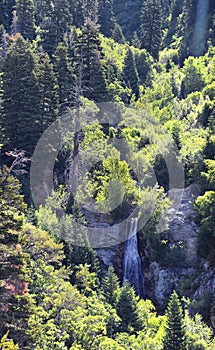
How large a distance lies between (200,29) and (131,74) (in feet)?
63.2

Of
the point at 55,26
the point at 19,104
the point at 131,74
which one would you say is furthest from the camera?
the point at 55,26

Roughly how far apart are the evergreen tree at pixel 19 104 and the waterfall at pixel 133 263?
11.2 m

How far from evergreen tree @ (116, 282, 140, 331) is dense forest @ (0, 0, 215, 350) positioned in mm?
63

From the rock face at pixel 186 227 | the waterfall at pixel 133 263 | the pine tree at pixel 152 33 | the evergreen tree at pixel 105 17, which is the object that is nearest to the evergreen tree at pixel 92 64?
the rock face at pixel 186 227

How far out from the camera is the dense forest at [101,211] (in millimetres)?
A: 25438

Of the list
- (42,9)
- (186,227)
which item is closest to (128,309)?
(186,227)

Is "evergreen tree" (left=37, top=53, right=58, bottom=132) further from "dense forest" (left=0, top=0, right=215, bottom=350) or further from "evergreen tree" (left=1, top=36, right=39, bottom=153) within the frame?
"evergreen tree" (left=1, top=36, right=39, bottom=153)

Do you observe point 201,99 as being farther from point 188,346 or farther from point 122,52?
point 188,346

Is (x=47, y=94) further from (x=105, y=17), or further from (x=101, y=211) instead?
(x=105, y=17)

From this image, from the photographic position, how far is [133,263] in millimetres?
37281

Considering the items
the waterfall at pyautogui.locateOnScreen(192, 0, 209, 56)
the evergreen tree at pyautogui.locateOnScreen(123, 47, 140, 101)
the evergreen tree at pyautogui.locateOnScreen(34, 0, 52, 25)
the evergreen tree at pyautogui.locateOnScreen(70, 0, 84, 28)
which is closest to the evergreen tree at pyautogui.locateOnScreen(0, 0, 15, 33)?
the evergreen tree at pyautogui.locateOnScreen(34, 0, 52, 25)

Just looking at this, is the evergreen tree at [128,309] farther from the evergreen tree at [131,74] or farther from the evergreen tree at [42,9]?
the evergreen tree at [42,9]

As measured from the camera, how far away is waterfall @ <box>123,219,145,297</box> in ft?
121

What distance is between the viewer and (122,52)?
67.7m
